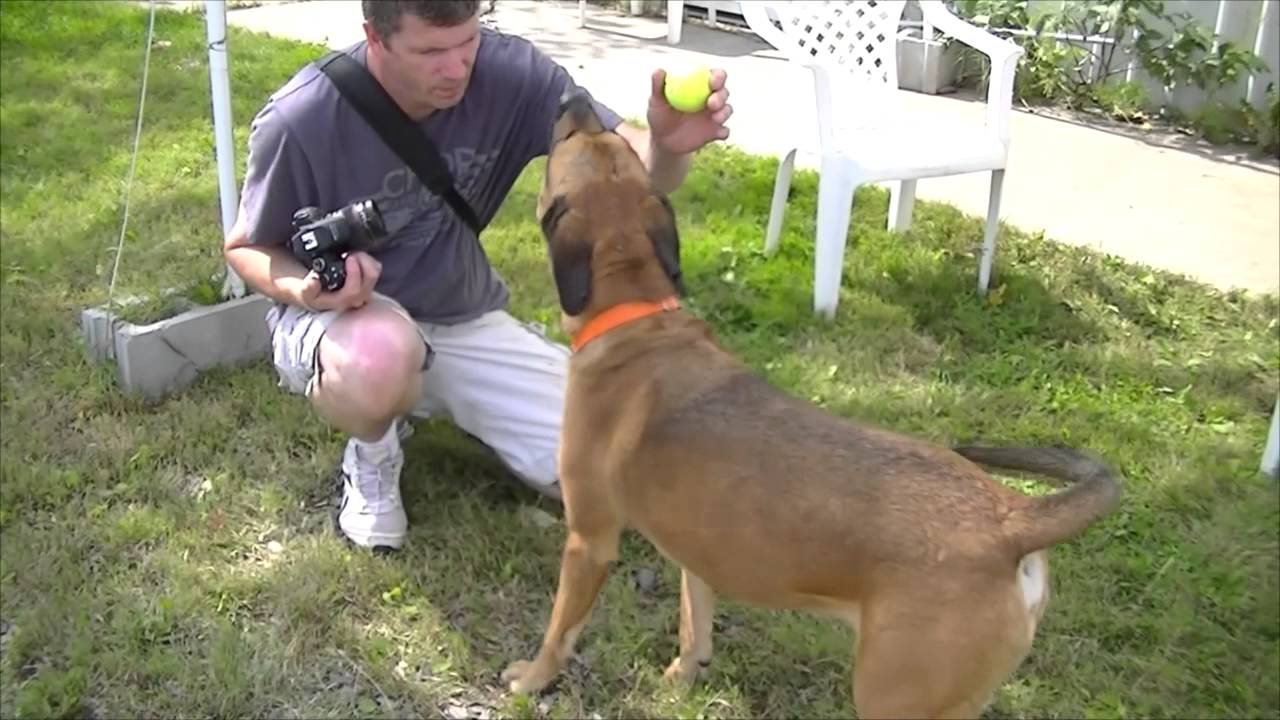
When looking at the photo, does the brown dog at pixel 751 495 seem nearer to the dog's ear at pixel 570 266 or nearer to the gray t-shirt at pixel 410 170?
the dog's ear at pixel 570 266

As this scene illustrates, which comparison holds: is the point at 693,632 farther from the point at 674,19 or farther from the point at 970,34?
the point at 674,19

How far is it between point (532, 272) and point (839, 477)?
2.96m

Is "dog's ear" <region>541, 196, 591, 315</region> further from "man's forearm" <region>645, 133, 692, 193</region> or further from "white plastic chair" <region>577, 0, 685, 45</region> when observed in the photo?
"white plastic chair" <region>577, 0, 685, 45</region>

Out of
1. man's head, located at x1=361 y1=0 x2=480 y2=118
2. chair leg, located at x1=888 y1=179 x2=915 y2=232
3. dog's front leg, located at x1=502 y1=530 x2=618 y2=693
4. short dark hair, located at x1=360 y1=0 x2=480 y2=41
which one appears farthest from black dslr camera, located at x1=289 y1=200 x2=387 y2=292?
chair leg, located at x1=888 y1=179 x2=915 y2=232

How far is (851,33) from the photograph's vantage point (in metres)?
5.82

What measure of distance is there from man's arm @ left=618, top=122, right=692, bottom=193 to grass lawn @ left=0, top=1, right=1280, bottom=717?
3.41 feet

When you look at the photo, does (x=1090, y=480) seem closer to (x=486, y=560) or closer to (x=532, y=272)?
(x=486, y=560)

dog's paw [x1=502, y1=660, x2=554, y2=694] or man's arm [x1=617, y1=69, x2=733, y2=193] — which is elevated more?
man's arm [x1=617, y1=69, x2=733, y2=193]

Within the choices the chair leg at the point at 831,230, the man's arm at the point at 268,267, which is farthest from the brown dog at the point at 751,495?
the chair leg at the point at 831,230

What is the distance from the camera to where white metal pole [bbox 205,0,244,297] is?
427cm

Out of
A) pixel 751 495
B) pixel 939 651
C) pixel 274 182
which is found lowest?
pixel 939 651

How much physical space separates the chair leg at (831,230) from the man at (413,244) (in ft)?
4.55

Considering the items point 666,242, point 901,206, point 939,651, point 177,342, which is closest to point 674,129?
point 666,242

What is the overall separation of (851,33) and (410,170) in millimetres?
2840
